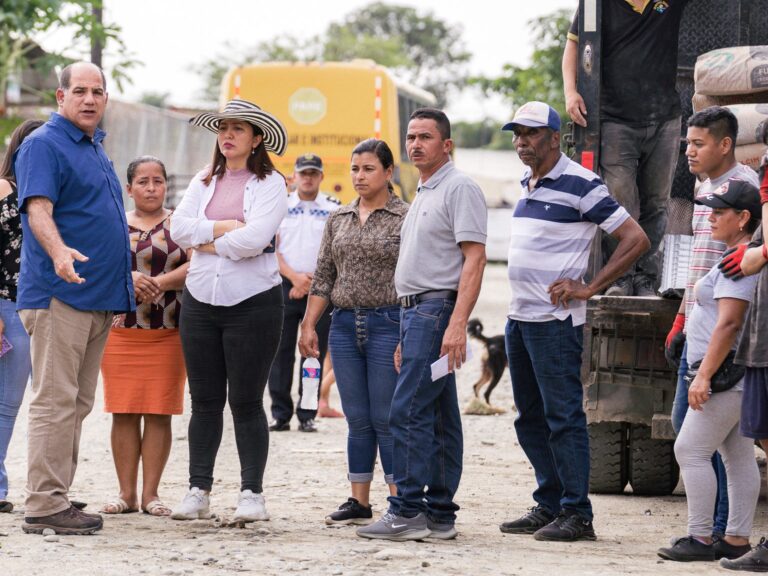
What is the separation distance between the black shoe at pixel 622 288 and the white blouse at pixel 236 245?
190 centimetres

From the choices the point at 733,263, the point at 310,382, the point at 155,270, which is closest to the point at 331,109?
the point at 155,270

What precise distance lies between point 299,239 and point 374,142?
4089 millimetres

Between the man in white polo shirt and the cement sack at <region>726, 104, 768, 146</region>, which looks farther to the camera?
the man in white polo shirt

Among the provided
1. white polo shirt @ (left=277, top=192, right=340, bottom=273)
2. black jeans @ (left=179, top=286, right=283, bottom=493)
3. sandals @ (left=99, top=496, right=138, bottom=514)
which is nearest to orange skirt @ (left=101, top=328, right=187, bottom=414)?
black jeans @ (left=179, top=286, right=283, bottom=493)

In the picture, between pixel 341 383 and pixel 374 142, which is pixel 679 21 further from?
pixel 341 383

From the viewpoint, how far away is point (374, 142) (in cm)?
712

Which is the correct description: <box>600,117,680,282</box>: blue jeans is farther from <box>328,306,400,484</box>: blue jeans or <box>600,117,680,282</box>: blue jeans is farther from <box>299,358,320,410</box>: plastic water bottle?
<box>299,358,320,410</box>: plastic water bottle

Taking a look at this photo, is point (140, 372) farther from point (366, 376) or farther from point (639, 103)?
point (639, 103)

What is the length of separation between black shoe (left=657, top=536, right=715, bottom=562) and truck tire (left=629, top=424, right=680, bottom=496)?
2.03 m

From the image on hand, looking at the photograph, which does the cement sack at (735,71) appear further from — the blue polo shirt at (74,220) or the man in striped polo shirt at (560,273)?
the blue polo shirt at (74,220)

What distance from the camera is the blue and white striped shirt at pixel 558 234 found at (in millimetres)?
6477

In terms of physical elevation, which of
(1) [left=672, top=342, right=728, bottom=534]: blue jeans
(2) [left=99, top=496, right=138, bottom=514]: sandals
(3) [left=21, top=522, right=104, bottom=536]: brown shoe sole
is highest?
(1) [left=672, top=342, right=728, bottom=534]: blue jeans

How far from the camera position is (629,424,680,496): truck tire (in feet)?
26.7

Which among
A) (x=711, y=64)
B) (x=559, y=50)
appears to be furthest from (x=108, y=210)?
(x=559, y=50)
